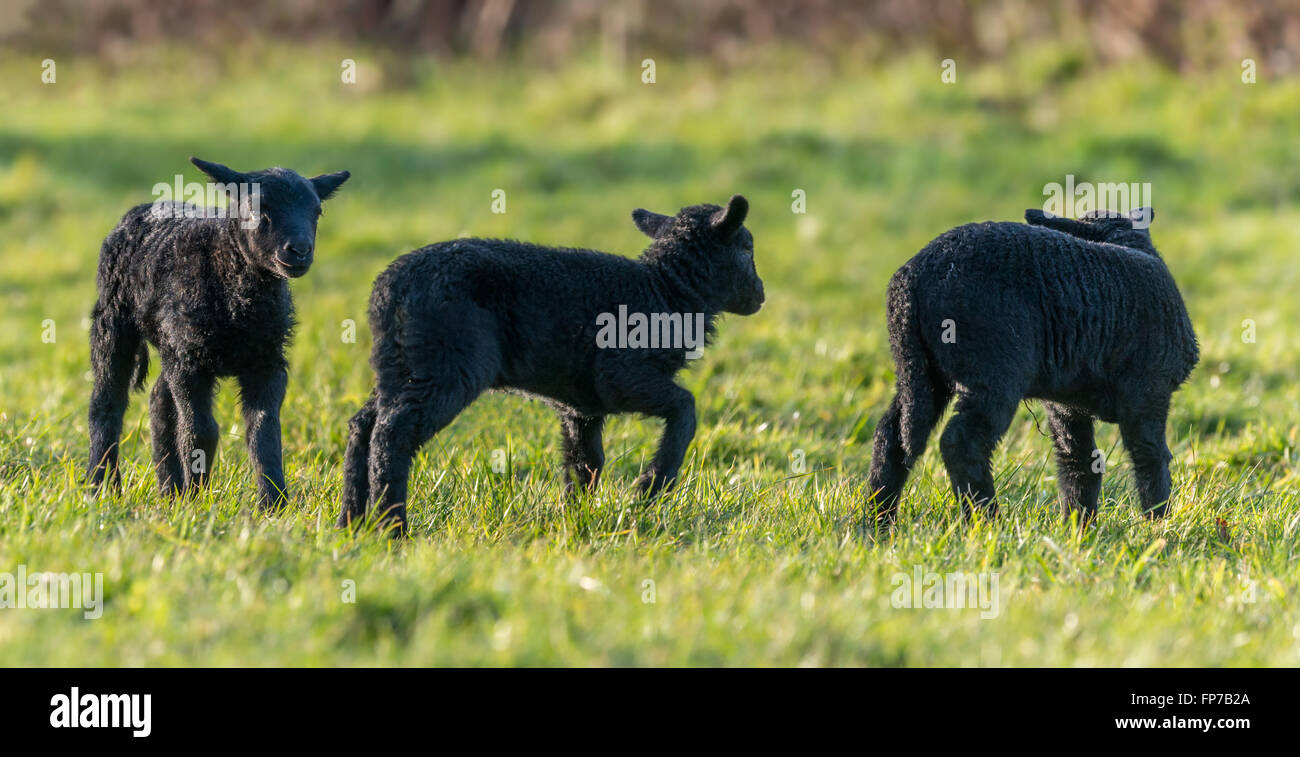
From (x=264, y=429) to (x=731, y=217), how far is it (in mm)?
2021

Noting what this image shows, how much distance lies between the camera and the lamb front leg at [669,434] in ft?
18.1

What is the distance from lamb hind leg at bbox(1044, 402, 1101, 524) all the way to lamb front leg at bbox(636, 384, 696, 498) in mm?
1622

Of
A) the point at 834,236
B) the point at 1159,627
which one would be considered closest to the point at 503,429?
the point at 1159,627

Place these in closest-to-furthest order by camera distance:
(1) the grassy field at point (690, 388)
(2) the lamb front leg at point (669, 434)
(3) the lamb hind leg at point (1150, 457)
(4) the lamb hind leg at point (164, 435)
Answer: (1) the grassy field at point (690, 388)
(2) the lamb front leg at point (669, 434)
(3) the lamb hind leg at point (1150, 457)
(4) the lamb hind leg at point (164, 435)

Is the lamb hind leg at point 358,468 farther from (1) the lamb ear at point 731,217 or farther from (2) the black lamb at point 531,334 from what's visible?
(1) the lamb ear at point 731,217

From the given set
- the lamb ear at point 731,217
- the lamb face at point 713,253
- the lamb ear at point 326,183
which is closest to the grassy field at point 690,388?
the lamb face at point 713,253

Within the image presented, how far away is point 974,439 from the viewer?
17.5 feet

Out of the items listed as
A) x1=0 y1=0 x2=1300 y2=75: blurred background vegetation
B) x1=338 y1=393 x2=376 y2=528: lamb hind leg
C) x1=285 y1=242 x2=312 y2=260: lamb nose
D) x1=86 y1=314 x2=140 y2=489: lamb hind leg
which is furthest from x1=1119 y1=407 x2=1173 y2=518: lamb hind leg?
x1=0 y1=0 x2=1300 y2=75: blurred background vegetation

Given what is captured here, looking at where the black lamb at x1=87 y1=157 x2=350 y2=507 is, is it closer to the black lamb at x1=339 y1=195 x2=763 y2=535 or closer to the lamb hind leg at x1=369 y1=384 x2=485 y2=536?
the black lamb at x1=339 y1=195 x2=763 y2=535

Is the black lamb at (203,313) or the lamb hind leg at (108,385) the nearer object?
the black lamb at (203,313)

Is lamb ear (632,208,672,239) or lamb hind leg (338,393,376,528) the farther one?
lamb ear (632,208,672,239)

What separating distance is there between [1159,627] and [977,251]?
1657 millimetres

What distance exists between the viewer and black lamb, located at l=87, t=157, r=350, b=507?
5367mm

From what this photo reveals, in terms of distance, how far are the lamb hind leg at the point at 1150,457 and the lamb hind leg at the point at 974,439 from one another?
71 cm
